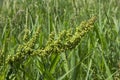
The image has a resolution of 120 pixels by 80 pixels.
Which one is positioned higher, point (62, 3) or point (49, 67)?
point (62, 3)

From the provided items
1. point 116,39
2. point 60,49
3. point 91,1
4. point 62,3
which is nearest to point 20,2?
point 62,3

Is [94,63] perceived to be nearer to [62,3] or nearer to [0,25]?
[0,25]

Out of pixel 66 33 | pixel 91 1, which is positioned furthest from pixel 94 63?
pixel 91 1

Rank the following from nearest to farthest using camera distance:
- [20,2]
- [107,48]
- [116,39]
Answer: [107,48], [116,39], [20,2]

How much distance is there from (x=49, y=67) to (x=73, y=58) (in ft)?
0.35

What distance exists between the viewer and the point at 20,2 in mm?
3383

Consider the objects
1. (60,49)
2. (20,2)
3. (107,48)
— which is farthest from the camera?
(20,2)

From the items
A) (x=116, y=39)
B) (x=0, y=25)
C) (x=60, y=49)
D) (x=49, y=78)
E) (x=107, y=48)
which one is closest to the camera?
(x=60, y=49)

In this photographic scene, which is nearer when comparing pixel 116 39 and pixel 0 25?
pixel 116 39

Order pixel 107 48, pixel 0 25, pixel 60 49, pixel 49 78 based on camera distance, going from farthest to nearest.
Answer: pixel 0 25 < pixel 107 48 < pixel 49 78 < pixel 60 49

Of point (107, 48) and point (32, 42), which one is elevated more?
point (32, 42)

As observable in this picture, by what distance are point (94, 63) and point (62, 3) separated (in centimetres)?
218

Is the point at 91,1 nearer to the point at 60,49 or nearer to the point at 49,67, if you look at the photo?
the point at 49,67

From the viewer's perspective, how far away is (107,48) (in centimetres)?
167
